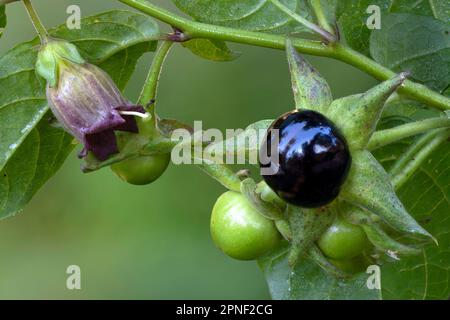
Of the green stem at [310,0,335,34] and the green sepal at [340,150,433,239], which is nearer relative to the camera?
the green sepal at [340,150,433,239]

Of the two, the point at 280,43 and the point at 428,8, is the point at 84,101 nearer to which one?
the point at 280,43

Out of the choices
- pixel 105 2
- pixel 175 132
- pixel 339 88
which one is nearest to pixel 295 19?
pixel 175 132

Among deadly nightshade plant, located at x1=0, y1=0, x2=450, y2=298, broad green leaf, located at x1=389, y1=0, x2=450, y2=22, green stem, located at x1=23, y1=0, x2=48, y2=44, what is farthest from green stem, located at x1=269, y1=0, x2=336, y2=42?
green stem, located at x1=23, y1=0, x2=48, y2=44

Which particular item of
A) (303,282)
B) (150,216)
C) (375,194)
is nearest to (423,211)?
(303,282)

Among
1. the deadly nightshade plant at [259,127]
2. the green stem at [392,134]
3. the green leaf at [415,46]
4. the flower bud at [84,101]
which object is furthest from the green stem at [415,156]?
the flower bud at [84,101]

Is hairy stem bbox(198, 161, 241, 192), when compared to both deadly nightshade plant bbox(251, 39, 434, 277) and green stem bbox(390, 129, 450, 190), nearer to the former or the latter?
deadly nightshade plant bbox(251, 39, 434, 277)
